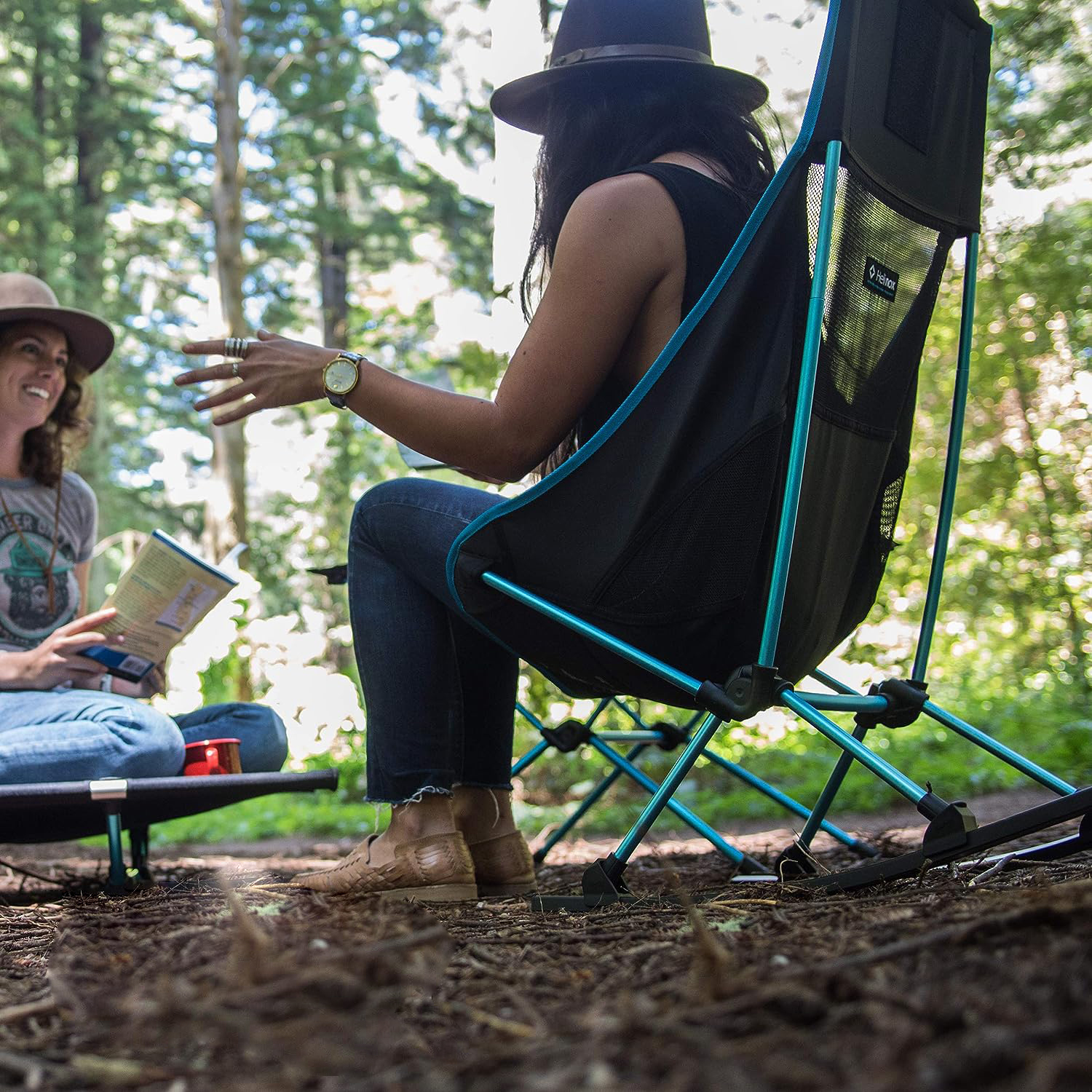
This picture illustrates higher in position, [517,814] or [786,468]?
[786,468]

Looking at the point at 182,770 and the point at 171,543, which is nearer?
the point at 171,543

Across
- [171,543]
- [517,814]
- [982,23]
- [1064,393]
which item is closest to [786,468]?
[982,23]

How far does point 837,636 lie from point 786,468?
0.50 meters

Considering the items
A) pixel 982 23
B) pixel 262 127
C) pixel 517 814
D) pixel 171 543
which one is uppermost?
pixel 262 127

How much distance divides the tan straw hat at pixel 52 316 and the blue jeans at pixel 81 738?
1.07 metres

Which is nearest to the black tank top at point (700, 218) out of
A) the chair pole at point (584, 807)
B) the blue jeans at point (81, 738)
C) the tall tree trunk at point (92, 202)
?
the chair pole at point (584, 807)

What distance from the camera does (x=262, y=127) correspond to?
1067 cm

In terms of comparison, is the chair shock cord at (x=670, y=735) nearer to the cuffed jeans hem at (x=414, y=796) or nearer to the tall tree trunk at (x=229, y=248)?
the cuffed jeans hem at (x=414, y=796)

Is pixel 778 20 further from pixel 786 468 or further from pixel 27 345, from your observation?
pixel 786 468

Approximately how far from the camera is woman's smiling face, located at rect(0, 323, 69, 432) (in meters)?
3.03

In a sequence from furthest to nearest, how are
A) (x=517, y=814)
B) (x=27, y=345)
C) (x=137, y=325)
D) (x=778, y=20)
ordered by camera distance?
(x=137, y=325)
(x=778, y=20)
(x=517, y=814)
(x=27, y=345)

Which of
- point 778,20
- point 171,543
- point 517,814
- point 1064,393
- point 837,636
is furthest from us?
point 778,20

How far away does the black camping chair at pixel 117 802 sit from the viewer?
2.22 m

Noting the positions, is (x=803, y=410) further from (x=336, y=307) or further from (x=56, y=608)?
(x=336, y=307)
